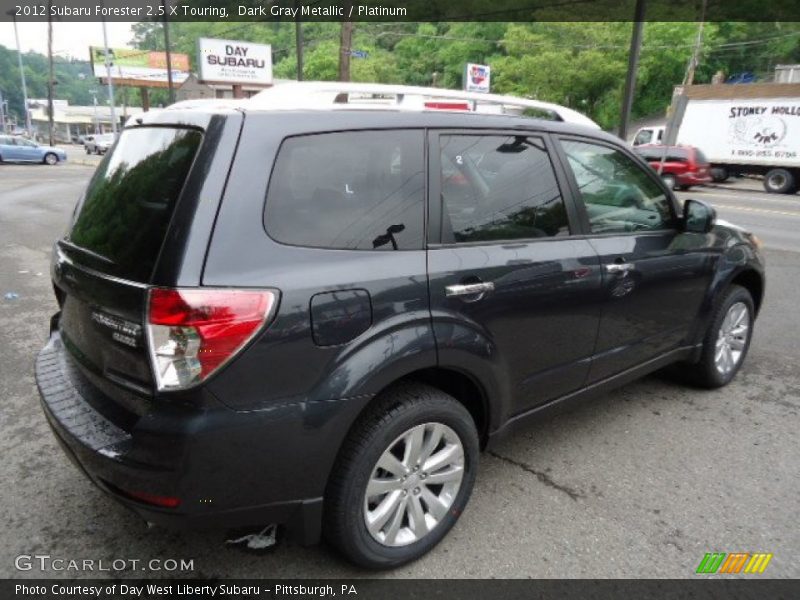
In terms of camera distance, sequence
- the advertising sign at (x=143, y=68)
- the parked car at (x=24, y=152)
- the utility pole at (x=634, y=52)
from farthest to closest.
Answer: the advertising sign at (x=143, y=68)
the parked car at (x=24, y=152)
the utility pole at (x=634, y=52)

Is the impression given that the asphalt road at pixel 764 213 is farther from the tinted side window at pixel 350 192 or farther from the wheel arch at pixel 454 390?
the tinted side window at pixel 350 192

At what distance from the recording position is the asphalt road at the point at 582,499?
8.16 feet

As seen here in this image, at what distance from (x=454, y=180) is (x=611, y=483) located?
5.51 ft

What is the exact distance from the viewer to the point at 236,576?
239cm

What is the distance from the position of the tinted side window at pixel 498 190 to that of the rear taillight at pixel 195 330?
92 centimetres

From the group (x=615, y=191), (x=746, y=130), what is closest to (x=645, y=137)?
(x=746, y=130)

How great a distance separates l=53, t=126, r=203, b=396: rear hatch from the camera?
2020 millimetres

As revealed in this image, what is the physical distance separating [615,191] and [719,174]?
82.2ft

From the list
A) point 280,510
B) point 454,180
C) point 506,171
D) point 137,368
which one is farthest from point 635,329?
point 137,368

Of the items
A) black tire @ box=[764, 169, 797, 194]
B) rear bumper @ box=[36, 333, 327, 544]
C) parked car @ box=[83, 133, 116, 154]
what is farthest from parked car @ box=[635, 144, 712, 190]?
parked car @ box=[83, 133, 116, 154]

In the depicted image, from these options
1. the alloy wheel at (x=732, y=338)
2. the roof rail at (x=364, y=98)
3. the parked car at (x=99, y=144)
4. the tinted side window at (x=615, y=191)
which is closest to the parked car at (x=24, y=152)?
the parked car at (x=99, y=144)

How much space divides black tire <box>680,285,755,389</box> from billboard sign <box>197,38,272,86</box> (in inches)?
1636

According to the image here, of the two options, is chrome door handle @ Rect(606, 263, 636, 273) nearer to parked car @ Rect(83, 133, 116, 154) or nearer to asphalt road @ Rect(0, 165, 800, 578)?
asphalt road @ Rect(0, 165, 800, 578)

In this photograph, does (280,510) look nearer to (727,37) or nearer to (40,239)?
(40,239)
